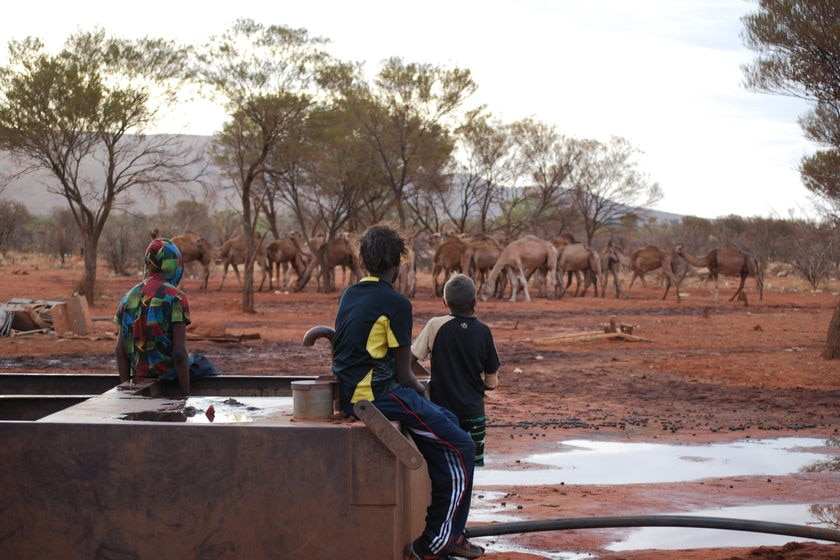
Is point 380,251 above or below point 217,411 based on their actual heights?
above

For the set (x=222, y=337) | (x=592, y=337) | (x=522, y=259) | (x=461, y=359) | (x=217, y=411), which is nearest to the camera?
(x=217, y=411)

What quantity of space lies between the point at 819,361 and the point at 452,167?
100 feet

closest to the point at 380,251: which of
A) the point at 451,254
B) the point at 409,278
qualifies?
the point at 409,278

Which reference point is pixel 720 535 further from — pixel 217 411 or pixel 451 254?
pixel 451 254

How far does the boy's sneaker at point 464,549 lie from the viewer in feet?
16.2

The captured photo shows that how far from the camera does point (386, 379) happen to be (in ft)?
16.2

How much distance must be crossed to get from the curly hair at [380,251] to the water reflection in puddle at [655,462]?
328cm

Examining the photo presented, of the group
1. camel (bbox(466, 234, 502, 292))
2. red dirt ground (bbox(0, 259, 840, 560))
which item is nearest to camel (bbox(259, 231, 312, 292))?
Result: camel (bbox(466, 234, 502, 292))

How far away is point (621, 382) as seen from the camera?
48.0ft

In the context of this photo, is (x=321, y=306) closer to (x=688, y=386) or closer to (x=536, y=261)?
(x=536, y=261)

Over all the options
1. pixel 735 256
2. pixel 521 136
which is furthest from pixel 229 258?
pixel 735 256

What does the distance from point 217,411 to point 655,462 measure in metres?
4.59

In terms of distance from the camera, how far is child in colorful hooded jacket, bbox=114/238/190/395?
242 inches

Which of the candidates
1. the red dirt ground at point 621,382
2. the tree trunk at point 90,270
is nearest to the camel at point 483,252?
the red dirt ground at point 621,382
